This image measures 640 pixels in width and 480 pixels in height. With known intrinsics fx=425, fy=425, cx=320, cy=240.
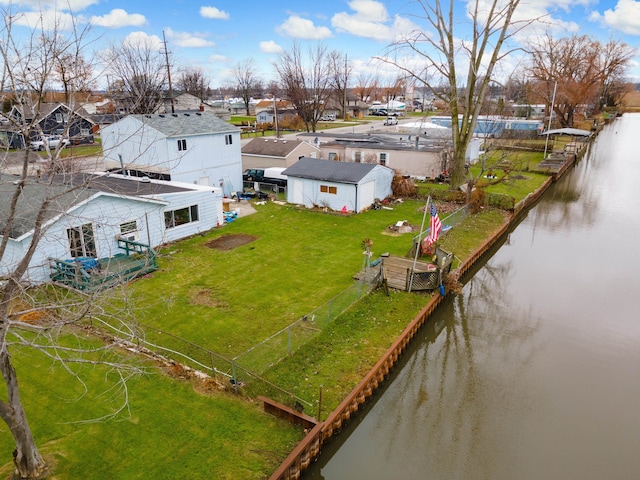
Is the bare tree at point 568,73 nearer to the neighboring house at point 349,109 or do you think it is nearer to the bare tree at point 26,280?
the neighboring house at point 349,109

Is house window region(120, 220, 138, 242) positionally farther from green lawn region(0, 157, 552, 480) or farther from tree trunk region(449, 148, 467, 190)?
tree trunk region(449, 148, 467, 190)

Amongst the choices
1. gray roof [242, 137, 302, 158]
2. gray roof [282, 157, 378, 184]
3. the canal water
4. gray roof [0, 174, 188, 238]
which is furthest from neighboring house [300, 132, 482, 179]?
gray roof [0, 174, 188, 238]

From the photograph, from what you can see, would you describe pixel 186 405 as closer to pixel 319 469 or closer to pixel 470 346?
pixel 319 469

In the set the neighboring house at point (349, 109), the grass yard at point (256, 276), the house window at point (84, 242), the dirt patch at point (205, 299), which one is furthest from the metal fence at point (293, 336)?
the neighboring house at point (349, 109)

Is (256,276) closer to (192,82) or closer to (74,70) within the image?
(74,70)

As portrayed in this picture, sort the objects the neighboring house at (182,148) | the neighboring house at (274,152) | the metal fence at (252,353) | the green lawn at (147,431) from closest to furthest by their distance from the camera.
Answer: the green lawn at (147,431)
the metal fence at (252,353)
the neighboring house at (182,148)
the neighboring house at (274,152)

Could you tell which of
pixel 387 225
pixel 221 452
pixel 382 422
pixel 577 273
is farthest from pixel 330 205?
pixel 221 452

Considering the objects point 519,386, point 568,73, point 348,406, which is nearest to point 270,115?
point 568,73
